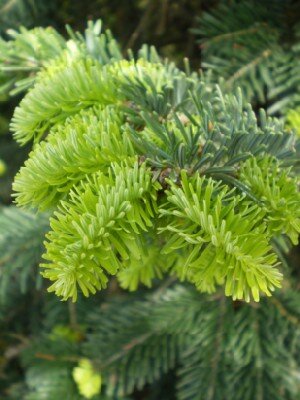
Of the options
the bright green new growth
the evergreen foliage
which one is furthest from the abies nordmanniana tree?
the evergreen foliage

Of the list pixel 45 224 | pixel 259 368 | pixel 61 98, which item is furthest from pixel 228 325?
pixel 61 98

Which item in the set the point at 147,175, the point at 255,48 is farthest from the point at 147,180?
the point at 255,48

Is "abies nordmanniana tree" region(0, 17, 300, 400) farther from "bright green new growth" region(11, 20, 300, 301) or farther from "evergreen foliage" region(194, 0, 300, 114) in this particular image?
"evergreen foliage" region(194, 0, 300, 114)

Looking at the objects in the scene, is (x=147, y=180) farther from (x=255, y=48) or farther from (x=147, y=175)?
(x=255, y=48)

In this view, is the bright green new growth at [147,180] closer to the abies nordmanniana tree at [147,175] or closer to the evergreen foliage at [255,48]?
the abies nordmanniana tree at [147,175]

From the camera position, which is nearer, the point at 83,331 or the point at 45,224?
the point at 45,224

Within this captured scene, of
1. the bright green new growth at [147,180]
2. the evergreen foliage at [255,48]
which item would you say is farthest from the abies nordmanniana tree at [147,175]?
the evergreen foliage at [255,48]

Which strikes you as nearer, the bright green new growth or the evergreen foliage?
the bright green new growth

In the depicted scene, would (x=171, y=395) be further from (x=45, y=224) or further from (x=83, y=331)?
(x=45, y=224)
